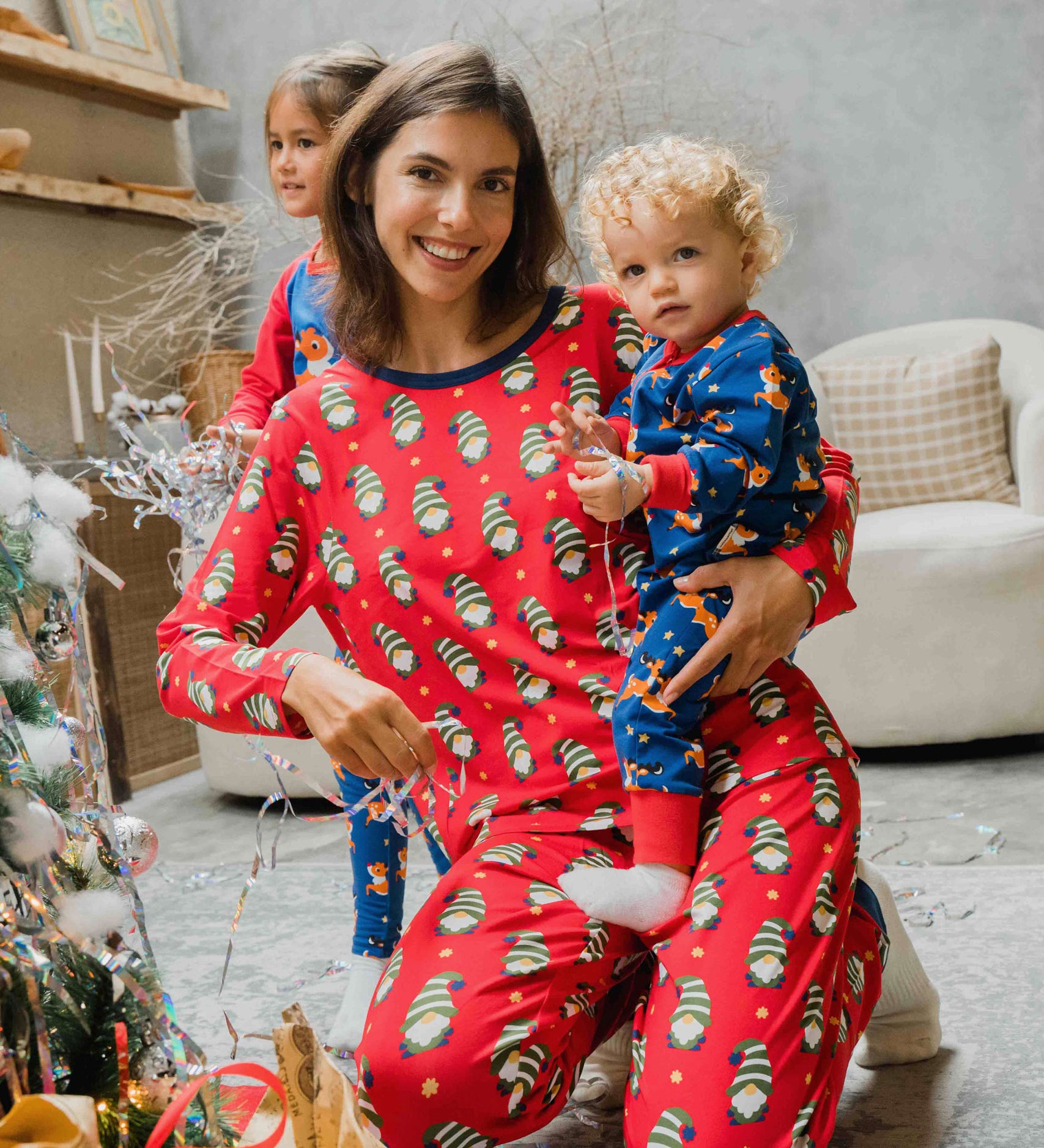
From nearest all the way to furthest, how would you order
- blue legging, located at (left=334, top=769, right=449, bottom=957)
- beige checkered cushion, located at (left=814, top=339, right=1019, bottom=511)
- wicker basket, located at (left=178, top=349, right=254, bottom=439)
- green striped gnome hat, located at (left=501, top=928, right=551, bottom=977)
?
green striped gnome hat, located at (left=501, top=928, right=551, bottom=977) → blue legging, located at (left=334, top=769, right=449, bottom=957) → beige checkered cushion, located at (left=814, top=339, right=1019, bottom=511) → wicker basket, located at (left=178, top=349, right=254, bottom=439)

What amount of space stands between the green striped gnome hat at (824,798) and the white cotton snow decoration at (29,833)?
72 cm

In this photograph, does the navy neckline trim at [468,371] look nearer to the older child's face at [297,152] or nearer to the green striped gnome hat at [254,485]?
the green striped gnome hat at [254,485]

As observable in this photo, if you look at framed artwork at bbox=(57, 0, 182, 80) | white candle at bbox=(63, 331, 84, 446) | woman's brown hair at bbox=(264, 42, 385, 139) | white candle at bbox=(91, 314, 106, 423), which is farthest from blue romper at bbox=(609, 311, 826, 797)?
framed artwork at bbox=(57, 0, 182, 80)

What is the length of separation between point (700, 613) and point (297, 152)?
1.33m

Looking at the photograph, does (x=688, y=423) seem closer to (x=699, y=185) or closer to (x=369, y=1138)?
(x=699, y=185)

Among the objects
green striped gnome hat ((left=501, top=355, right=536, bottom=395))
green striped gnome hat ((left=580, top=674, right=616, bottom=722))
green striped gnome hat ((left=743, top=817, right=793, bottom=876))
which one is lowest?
green striped gnome hat ((left=743, top=817, right=793, bottom=876))

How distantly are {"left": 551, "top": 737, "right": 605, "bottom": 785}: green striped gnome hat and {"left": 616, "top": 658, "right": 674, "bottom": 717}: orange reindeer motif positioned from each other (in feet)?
0.27

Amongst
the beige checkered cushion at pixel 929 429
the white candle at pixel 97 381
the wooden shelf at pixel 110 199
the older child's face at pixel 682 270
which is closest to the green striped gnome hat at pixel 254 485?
the older child's face at pixel 682 270

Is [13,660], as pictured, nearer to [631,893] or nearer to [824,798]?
[631,893]

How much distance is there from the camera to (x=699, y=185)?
1306mm

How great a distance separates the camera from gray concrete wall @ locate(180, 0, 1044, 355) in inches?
136

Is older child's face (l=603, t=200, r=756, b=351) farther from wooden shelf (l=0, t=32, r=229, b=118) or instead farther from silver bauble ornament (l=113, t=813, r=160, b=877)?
wooden shelf (l=0, t=32, r=229, b=118)

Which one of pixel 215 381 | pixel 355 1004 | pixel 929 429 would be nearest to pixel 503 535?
pixel 355 1004

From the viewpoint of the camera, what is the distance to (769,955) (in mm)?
1100
